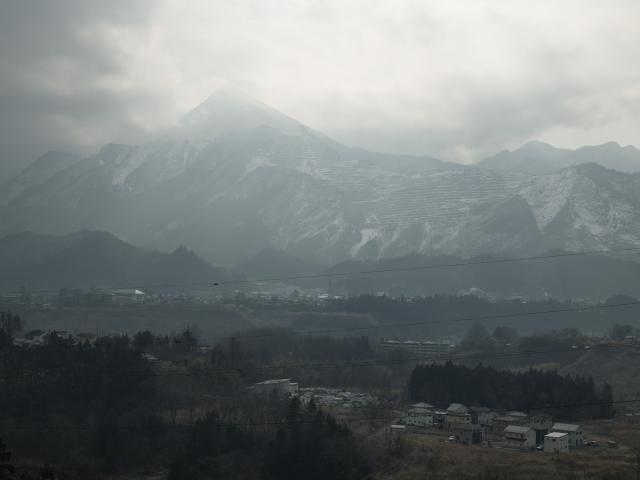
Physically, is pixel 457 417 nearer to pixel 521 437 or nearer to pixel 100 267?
pixel 521 437

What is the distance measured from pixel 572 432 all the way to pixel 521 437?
7.88 ft

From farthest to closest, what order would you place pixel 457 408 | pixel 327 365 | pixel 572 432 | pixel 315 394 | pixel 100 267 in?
pixel 100 267
pixel 327 365
pixel 315 394
pixel 457 408
pixel 572 432

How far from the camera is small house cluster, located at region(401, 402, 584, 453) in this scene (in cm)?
4069

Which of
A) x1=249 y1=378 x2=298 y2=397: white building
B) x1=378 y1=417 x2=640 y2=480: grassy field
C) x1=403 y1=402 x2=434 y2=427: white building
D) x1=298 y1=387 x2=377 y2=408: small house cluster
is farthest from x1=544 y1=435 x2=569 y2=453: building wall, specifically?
x1=249 y1=378 x2=298 y2=397: white building

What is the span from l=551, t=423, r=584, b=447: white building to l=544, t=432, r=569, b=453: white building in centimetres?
62

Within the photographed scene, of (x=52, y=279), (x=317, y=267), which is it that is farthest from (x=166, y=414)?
(x=317, y=267)

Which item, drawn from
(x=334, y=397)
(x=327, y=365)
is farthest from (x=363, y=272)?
(x=334, y=397)

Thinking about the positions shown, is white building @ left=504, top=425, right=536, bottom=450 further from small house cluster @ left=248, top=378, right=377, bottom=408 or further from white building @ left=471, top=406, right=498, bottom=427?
small house cluster @ left=248, top=378, right=377, bottom=408

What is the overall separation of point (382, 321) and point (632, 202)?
82.7 meters

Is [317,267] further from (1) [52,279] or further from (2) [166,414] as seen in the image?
(2) [166,414]

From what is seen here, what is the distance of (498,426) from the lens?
4538 cm

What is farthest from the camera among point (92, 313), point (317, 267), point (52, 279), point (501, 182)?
point (501, 182)

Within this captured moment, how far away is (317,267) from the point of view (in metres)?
161

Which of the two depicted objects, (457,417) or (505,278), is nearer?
(457,417)
